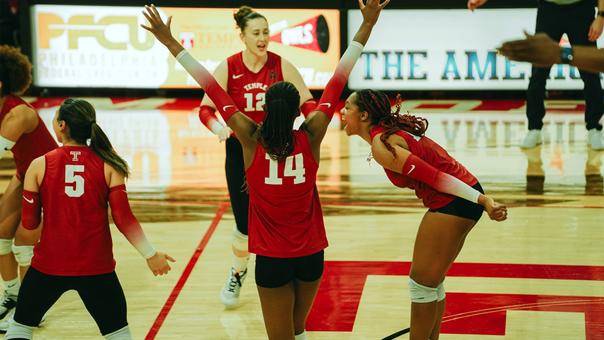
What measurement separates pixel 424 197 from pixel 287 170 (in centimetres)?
93

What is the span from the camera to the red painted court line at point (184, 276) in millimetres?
5879

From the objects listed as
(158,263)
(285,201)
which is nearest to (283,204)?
(285,201)

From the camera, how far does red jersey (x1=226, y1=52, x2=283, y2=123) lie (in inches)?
234

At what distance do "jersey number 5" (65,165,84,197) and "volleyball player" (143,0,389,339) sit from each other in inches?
28.8

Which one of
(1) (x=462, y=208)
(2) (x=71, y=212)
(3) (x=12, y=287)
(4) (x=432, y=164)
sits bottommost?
(3) (x=12, y=287)

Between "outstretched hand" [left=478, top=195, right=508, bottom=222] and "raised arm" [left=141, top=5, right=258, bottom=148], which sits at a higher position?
"raised arm" [left=141, top=5, right=258, bottom=148]

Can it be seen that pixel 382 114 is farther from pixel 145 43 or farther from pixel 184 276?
pixel 145 43

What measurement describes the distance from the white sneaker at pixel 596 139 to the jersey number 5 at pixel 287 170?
678 cm

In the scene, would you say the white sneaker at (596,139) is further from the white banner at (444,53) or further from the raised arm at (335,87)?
the raised arm at (335,87)

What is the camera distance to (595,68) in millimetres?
3330

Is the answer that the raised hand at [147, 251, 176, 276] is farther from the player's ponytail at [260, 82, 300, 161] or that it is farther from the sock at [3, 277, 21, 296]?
the sock at [3, 277, 21, 296]

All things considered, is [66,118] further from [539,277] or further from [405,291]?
[539,277]

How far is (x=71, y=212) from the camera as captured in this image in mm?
4410

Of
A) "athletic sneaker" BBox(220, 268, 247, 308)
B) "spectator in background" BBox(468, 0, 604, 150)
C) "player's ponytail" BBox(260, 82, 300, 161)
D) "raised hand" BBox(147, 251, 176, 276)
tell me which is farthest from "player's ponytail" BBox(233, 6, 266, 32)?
"spectator in background" BBox(468, 0, 604, 150)
